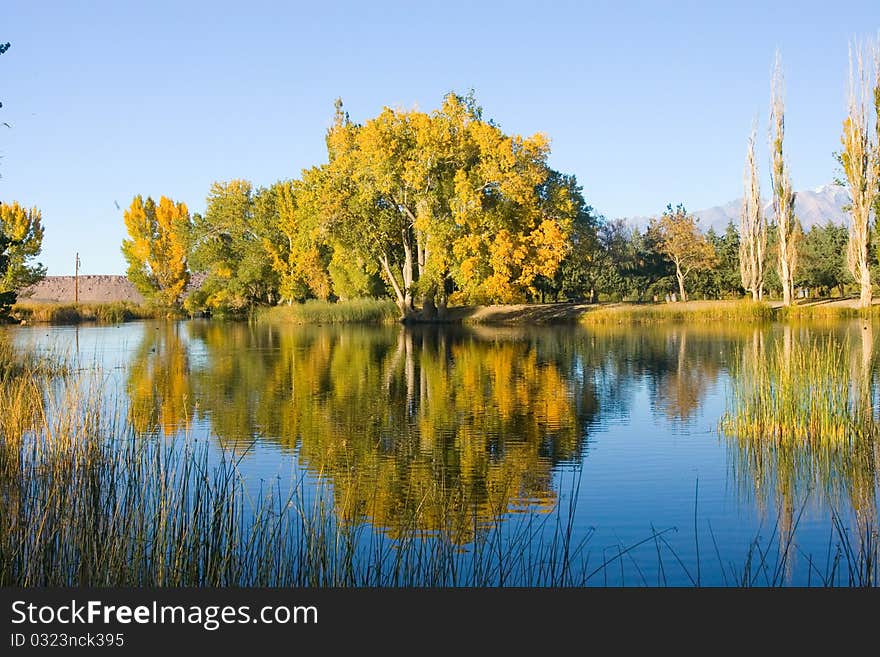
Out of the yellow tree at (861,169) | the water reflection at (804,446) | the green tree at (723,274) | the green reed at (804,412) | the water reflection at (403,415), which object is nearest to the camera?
the water reflection at (804,446)

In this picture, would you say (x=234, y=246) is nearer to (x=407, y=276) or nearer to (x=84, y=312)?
(x=84, y=312)

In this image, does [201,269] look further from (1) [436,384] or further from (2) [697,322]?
(1) [436,384]

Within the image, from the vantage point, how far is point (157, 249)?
73688 millimetres

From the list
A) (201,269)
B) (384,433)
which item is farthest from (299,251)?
(384,433)

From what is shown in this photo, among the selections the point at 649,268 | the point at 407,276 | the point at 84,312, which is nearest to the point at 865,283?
the point at 407,276

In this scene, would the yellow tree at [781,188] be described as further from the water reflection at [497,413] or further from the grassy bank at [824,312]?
the water reflection at [497,413]

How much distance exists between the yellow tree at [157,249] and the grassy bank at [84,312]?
4.72 feet

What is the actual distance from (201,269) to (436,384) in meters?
53.4

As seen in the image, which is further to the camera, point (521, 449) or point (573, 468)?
point (521, 449)

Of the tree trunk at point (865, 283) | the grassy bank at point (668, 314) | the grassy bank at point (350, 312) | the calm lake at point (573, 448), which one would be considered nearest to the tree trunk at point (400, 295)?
the grassy bank at point (350, 312)

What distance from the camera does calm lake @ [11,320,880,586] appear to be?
8.39m

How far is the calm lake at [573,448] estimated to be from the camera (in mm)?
8391

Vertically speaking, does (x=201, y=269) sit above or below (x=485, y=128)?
below

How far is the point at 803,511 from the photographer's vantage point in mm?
9328
